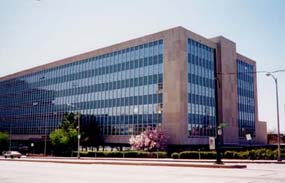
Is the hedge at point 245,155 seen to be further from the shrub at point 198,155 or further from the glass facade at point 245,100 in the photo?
the glass facade at point 245,100

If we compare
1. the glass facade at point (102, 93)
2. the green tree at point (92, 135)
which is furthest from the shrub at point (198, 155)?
the green tree at point (92, 135)

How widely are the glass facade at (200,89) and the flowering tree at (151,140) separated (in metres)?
5.73

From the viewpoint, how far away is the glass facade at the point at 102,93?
6750 centimetres

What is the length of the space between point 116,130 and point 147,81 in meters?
12.6

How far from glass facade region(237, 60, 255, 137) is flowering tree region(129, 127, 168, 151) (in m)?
26.8

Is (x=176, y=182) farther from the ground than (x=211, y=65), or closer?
closer

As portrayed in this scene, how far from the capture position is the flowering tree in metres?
60.6

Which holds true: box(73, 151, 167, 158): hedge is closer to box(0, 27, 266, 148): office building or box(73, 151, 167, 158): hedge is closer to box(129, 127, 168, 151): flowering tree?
box(129, 127, 168, 151): flowering tree

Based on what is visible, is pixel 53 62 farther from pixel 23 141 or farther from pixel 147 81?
pixel 147 81

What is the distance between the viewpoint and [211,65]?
239ft

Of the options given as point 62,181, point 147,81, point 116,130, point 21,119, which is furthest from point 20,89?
point 62,181

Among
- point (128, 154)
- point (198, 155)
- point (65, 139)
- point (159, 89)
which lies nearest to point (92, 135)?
point (65, 139)

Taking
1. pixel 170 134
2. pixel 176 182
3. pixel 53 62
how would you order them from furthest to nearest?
pixel 53 62
pixel 170 134
pixel 176 182

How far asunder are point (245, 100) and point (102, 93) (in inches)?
1356
